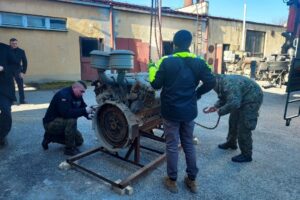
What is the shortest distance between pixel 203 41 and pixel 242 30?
3279 millimetres

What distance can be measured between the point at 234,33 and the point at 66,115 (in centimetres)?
1411

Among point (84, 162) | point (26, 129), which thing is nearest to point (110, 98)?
point (84, 162)

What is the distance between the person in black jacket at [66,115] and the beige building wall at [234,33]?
1202cm

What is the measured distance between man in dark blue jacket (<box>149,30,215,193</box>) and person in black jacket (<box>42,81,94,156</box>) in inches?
47.6

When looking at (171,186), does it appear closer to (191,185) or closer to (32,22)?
(191,185)

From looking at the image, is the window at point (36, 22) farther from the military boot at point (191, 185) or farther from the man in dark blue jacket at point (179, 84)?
the military boot at point (191, 185)

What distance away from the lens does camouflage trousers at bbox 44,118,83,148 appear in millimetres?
3262

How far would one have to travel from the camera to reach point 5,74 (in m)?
3.60

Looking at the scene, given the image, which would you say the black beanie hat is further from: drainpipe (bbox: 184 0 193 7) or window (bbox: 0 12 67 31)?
drainpipe (bbox: 184 0 193 7)

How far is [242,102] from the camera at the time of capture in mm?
3139

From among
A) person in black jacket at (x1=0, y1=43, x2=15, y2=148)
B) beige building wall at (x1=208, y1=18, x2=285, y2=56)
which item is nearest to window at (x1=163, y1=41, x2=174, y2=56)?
beige building wall at (x1=208, y1=18, x2=285, y2=56)

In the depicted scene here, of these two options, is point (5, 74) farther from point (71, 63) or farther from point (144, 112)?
point (71, 63)

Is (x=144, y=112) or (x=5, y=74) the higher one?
(x=5, y=74)

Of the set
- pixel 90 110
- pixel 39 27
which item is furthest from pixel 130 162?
pixel 39 27
